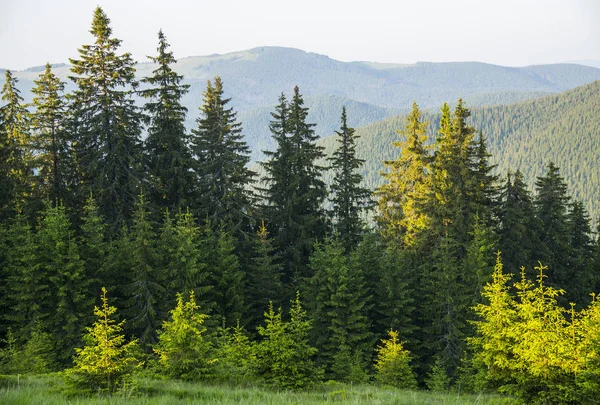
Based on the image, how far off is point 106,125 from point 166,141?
4.13 m

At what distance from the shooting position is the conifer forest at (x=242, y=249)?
16891 mm

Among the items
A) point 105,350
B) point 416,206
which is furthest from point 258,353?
point 416,206

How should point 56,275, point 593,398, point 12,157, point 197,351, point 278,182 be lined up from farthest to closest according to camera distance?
point 278,182
point 12,157
point 56,275
point 197,351
point 593,398

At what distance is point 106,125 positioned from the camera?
99.4 ft

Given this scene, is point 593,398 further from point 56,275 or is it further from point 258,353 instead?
point 56,275

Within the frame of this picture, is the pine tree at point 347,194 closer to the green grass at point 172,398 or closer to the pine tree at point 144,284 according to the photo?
the pine tree at point 144,284

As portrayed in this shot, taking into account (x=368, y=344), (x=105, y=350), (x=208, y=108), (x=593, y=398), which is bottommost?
(x=368, y=344)

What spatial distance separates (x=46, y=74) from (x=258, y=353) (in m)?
29.4

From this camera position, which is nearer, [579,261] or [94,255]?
[94,255]

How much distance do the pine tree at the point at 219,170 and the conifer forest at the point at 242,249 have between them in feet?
0.60

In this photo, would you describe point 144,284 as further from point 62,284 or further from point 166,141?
point 166,141

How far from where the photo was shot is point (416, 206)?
3431 centimetres

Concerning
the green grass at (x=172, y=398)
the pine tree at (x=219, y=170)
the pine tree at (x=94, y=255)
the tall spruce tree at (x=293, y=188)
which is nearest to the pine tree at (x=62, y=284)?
the pine tree at (x=94, y=255)

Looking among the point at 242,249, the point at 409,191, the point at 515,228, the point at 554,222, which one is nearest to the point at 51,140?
the point at 242,249
